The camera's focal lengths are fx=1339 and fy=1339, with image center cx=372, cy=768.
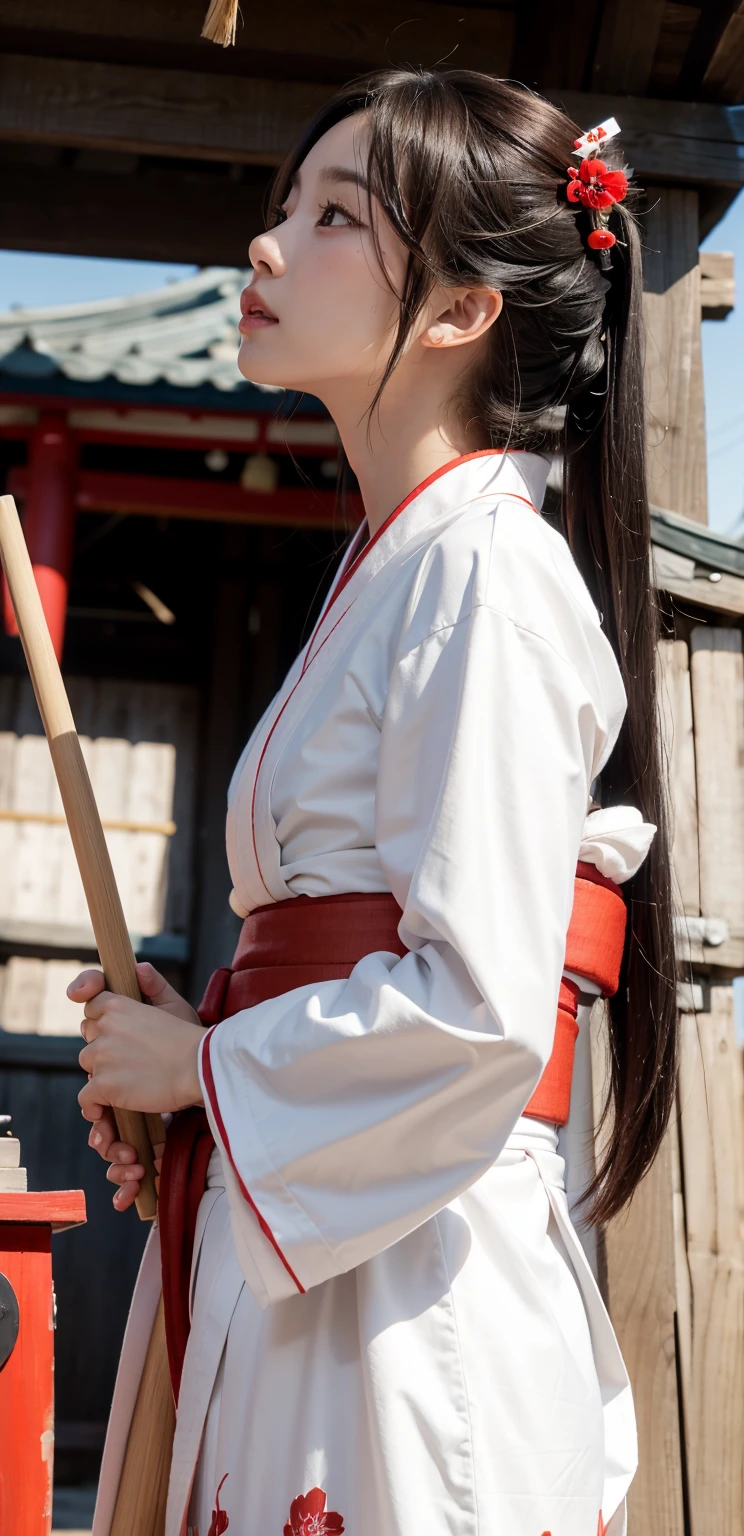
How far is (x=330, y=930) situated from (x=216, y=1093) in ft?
0.72

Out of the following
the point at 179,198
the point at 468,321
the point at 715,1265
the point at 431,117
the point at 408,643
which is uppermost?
the point at 179,198

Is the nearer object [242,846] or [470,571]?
[470,571]

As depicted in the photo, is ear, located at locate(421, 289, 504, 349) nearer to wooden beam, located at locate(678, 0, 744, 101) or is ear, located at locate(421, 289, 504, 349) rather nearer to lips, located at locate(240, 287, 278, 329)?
lips, located at locate(240, 287, 278, 329)

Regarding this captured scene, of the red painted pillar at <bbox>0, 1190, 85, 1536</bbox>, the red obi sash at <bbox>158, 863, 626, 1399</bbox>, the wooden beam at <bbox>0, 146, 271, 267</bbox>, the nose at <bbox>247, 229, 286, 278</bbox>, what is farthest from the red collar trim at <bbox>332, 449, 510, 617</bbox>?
the wooden beam at <bbox>0, 146, 271, 267</bbox>

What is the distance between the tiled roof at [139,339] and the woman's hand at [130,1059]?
3.67 m

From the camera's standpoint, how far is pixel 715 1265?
7.91 ft

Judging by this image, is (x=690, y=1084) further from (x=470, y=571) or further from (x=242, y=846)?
(x=470, y=571)

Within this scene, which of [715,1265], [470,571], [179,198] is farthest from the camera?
[179,198]

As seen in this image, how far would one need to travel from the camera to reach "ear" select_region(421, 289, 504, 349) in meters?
1.66

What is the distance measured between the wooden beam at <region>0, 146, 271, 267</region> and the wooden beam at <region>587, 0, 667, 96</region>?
1637mm

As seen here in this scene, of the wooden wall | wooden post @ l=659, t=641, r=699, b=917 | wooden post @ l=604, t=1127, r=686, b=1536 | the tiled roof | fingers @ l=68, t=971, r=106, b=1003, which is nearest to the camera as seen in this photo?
fingers @ l=68, t=971, r=106, b=1003

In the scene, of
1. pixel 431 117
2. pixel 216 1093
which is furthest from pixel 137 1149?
pixel 431 117

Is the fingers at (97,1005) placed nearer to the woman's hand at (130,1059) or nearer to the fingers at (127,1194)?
the woman's hand at (130,1059)

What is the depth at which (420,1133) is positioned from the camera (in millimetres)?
1212
